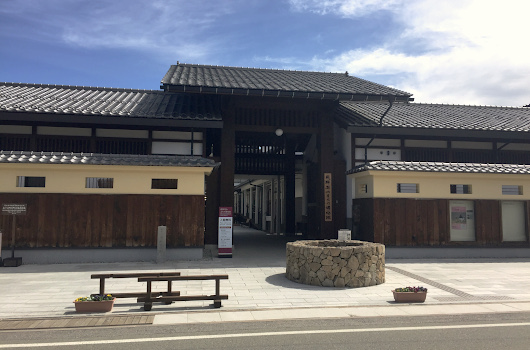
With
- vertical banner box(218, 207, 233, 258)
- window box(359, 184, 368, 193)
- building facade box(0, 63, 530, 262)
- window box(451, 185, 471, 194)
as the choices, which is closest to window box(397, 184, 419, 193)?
building facade box(0, 63, 530, 262)

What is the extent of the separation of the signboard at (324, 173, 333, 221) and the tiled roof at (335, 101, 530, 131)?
8.24 feet

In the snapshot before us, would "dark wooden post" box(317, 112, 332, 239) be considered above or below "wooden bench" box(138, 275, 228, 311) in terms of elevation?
above

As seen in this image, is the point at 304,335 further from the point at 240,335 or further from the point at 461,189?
the point at 461,189

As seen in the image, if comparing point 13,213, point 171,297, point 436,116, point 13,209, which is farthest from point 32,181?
point 436,116

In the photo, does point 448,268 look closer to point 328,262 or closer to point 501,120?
point 328,262

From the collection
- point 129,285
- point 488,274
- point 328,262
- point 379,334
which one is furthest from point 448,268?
point 129,285

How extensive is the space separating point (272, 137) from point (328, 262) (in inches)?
470

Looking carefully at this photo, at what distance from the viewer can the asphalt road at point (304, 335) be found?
5.48 meters

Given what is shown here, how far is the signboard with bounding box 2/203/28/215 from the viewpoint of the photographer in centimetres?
1198

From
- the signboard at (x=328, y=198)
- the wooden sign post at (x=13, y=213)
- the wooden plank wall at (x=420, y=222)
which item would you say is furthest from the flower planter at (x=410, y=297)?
the wooden sign post at (x=13, y=213)

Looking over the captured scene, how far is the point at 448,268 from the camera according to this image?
12367mm

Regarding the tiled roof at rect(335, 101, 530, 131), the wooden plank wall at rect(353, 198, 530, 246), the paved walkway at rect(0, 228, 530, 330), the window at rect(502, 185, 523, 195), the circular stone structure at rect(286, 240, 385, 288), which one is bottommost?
the paved walkway at rect(0, 228, 530, 330)

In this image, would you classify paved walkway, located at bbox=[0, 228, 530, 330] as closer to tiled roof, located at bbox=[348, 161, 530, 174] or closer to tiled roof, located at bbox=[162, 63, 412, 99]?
tiled roof, located at bbox=[348, 161, 530, 174]

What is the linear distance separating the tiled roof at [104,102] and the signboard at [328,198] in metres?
5.29
